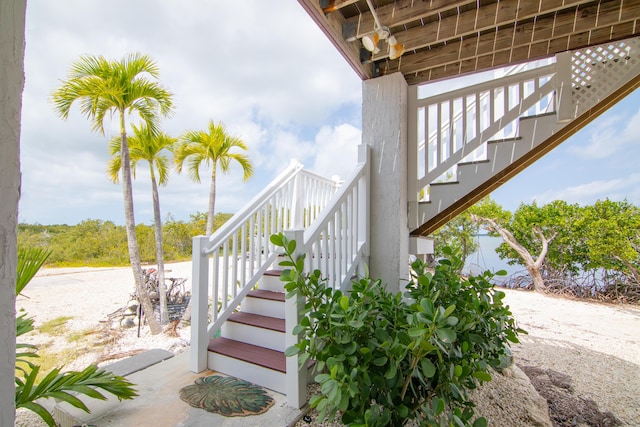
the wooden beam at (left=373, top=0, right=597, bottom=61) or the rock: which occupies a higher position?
the wooden beam at (left=373, top=0, right=597, bottom=61)

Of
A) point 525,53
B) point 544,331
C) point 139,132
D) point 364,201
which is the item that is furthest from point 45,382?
point 544,331

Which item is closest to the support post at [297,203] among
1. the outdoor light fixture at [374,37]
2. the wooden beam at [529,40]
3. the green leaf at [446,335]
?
the wooden beam at [529,40]

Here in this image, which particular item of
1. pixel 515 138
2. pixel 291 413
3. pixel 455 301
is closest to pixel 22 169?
pixel 291 413

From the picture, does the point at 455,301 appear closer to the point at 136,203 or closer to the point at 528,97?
the point at 528,97

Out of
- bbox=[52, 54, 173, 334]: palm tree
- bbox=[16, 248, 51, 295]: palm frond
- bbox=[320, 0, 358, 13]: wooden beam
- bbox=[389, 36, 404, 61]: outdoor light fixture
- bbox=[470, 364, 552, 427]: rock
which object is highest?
bbox=[52, 54, 173, 334]: palm tree

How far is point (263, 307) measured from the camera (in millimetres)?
2654

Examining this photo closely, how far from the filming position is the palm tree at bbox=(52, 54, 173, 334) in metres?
4.61

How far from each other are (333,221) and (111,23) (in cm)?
769

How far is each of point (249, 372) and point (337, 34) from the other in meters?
2.57

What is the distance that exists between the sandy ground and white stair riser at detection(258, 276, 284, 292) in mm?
1891

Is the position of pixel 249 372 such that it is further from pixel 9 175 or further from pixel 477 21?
pixel 477 21

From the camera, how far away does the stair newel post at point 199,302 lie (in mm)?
2254

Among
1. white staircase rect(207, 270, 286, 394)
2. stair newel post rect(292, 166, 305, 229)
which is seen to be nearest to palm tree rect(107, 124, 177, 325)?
stair newel post rect(292, 166, 305, 229)

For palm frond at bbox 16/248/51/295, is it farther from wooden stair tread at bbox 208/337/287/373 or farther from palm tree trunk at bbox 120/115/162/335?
palm tree trunk at bbox 120/115/162/335
